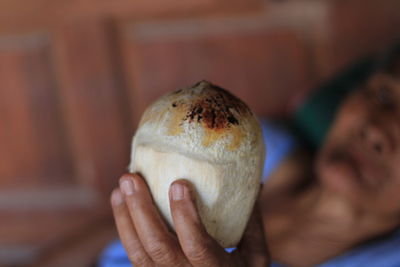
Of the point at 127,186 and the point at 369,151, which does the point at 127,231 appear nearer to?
the point at 127,186

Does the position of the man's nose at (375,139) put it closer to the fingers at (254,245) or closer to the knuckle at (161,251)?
the fingers at (254,245)

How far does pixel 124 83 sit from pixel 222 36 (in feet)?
1.11

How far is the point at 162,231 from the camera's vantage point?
518 mm

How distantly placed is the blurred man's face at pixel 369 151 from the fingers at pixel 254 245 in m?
0.33

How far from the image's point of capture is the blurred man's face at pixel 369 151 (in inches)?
34.4

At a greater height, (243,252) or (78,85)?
(78,85)

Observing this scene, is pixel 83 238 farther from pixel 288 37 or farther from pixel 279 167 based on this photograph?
pixel 288 37

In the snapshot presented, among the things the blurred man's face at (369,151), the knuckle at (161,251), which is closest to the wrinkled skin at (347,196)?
the blurred man's face at (369,151)

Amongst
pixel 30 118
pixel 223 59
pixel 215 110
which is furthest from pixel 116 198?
pixel 30 118

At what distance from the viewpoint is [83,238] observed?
50.1 inches

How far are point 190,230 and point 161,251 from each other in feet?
0.17

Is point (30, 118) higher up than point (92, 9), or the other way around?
point (92, 9)

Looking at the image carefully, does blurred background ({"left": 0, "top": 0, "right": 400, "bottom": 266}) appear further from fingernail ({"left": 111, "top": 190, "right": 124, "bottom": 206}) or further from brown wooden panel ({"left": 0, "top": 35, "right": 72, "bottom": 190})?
fingernail ({"left": 111, "top": 190, "right": 124, "bottom": 206})

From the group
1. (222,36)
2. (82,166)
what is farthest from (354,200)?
(82,166)
